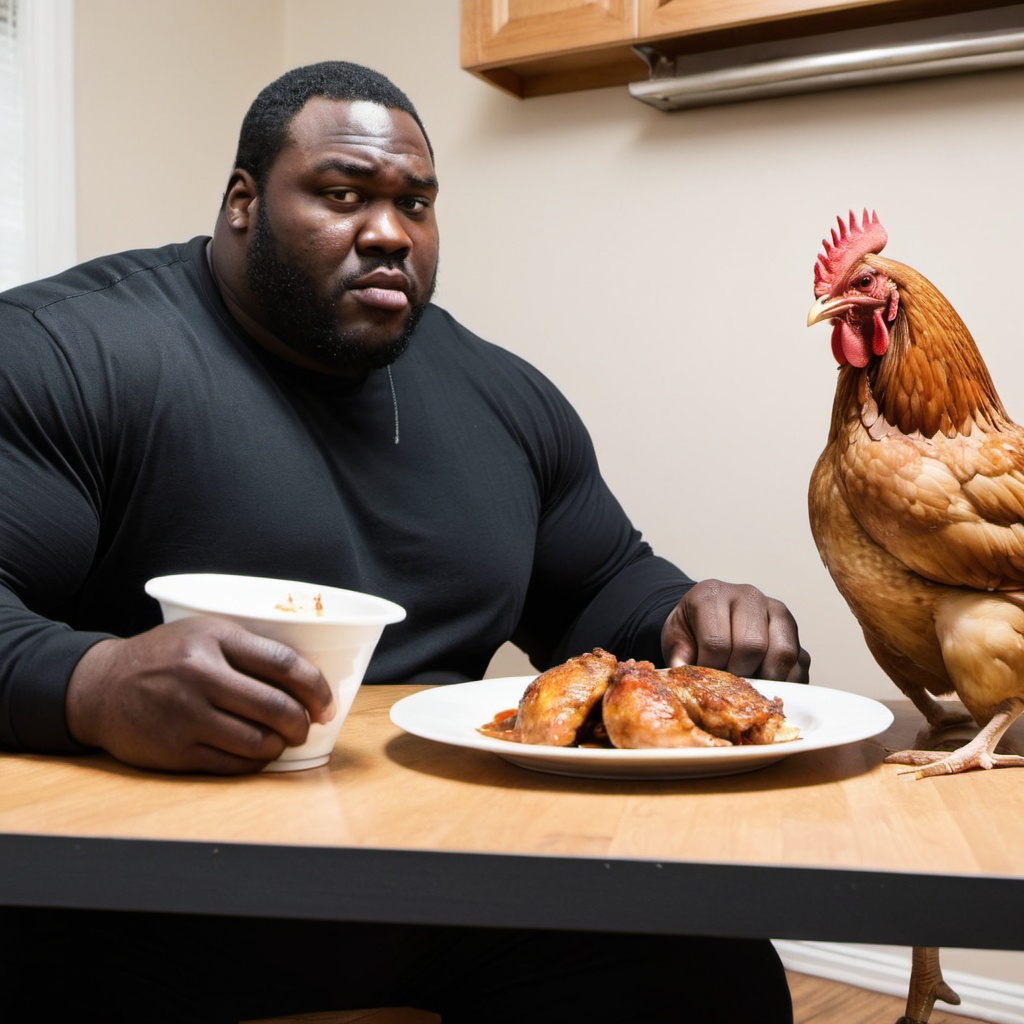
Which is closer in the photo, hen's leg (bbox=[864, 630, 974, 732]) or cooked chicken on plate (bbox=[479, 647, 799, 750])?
cooked chicken on plate (bbox=[479, 647, 799, 750])

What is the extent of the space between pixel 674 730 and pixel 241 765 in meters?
0.31

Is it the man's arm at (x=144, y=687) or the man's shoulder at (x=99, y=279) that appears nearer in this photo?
the man's arm at (x=144, y=687)

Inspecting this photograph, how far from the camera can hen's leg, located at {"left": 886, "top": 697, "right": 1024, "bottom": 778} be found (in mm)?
844

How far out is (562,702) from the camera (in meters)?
0.85

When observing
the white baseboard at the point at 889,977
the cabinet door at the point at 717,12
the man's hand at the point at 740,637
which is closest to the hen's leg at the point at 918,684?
the man's hand at the point at 740,637

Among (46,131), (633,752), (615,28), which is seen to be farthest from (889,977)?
(46,131)

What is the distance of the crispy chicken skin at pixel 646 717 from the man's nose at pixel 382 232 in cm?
75

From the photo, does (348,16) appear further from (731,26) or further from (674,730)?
(674,730)

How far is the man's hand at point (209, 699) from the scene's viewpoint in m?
0.78

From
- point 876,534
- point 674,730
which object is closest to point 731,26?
point 876,534

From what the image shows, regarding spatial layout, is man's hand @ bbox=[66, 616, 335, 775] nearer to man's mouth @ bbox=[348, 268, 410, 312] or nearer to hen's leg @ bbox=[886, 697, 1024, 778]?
hen's leg @ bbox=[886, 697, 1024, 778]

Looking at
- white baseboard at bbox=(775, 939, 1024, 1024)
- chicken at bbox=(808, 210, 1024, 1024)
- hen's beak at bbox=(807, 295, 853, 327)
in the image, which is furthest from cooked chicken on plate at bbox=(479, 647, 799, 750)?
white baseboard at bbox=(775, 939, 1024, 1024)

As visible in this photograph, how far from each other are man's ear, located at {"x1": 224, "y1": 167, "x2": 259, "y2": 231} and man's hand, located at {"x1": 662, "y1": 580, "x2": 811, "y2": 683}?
778 mm

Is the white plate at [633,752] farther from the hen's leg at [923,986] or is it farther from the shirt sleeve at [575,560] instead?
the shirt sleeve at [575,560]
